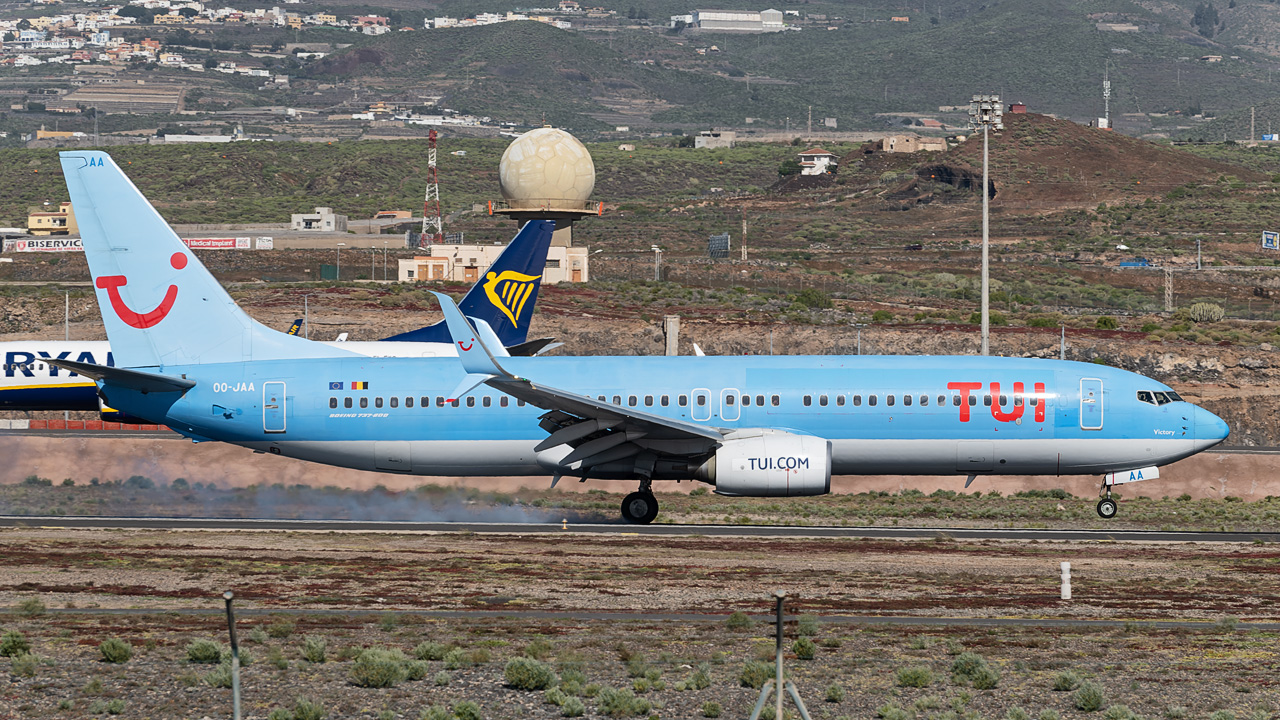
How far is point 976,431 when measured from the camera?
35.6 metres

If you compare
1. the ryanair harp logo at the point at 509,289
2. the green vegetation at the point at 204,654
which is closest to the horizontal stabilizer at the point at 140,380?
the ryanair harp logo at the point at 509,289

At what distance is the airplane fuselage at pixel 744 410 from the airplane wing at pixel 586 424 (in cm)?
65

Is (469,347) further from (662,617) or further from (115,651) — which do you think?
(115,651)

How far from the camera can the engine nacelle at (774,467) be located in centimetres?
3412

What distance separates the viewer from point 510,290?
48062 millimetres

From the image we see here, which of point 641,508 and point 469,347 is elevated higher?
point 469,347

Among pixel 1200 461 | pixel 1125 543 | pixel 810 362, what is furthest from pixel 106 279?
pixel 1200 461

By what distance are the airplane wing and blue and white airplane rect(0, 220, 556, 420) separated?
8.53m

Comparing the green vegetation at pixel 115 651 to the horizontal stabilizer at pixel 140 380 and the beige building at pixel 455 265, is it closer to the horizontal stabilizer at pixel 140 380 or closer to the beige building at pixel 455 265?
the horizontal stabilizer at pixel 140 380

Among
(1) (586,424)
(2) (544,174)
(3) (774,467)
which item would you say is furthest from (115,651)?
(2) (544,174)

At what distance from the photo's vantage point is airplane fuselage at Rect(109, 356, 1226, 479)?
117 ft

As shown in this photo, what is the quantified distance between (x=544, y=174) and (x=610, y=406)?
206 ft

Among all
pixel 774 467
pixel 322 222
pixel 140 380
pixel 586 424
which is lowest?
pixel 774 467

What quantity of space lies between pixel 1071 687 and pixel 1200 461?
34.2m
